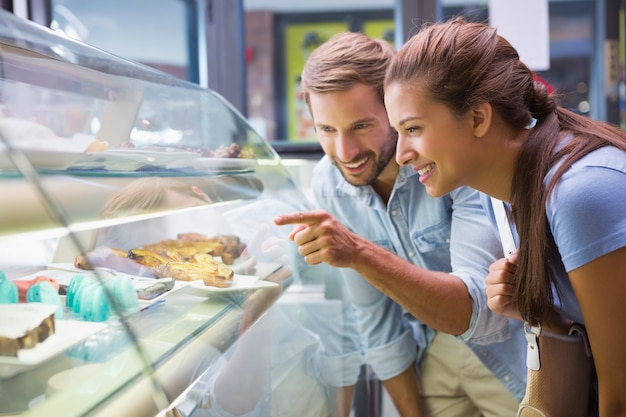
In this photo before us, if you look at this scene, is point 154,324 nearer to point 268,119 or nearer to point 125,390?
point 125,390

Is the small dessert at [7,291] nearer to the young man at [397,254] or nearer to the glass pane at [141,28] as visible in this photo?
the young man at [397,254]

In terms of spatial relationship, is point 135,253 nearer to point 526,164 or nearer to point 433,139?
point 433,139

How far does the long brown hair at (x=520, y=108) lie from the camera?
1.14m

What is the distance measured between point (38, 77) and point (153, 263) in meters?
0.35

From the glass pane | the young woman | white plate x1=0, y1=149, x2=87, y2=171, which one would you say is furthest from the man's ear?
the glass pane

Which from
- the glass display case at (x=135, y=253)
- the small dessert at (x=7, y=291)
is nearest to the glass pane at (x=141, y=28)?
the glass display case at (x=135, y=253)

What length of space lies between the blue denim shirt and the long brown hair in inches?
11.7

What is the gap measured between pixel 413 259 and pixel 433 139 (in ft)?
1.85

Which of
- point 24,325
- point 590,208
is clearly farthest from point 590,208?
point 24,325

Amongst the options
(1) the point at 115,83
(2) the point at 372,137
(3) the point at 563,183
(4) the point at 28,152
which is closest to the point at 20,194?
(4) the point at 28,152

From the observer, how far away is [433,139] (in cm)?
123

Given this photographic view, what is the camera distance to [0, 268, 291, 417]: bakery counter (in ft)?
2.35

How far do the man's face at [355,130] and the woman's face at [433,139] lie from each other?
260 millimetres

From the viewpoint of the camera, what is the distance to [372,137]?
62.0 inches
